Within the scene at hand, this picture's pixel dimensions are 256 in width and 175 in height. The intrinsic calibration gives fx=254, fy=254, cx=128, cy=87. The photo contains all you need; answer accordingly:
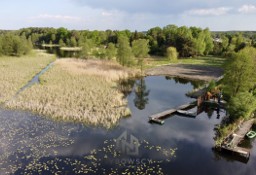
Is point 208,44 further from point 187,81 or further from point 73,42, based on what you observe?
point 73,42

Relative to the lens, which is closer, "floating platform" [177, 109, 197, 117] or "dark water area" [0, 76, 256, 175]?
"dark water area" [0, 76, 256, 175]

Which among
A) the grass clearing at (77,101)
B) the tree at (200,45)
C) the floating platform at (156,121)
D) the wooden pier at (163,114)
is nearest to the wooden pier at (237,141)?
the floating platform at (156,121)

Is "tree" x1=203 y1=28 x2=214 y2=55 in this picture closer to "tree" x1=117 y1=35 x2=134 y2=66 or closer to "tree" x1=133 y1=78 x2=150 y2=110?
"tree" x1=117 y1=35 x2=134 y2=66

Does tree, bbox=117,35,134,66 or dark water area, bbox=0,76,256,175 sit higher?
tree, bbox=117,35,134,66

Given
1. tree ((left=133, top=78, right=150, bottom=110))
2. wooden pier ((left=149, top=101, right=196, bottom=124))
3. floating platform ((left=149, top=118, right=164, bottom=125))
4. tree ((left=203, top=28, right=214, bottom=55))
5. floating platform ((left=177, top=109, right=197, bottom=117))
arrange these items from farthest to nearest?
1. tree ((left=203, top=28, right=214, bottom=55))
2. tree ((left=133, top=78, right=150, bottom=110))
3. floating platform ((left=177, top=109, right=197, bottom=117))
4. wooden pier ((left=149, top=101, right=196, bottom=124))
5. floating platform ((left=149, top=118, right=164, bottom=125))

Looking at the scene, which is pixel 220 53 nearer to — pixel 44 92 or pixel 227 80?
pixel 227 80

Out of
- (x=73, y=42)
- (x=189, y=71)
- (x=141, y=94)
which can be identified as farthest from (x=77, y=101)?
(x=73, y=42)

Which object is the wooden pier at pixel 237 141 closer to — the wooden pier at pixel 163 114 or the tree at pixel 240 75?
the wooden pier at pixel 163 114

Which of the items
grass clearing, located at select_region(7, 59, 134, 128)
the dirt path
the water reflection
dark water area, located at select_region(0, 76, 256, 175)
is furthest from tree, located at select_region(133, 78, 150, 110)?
the dirt path
